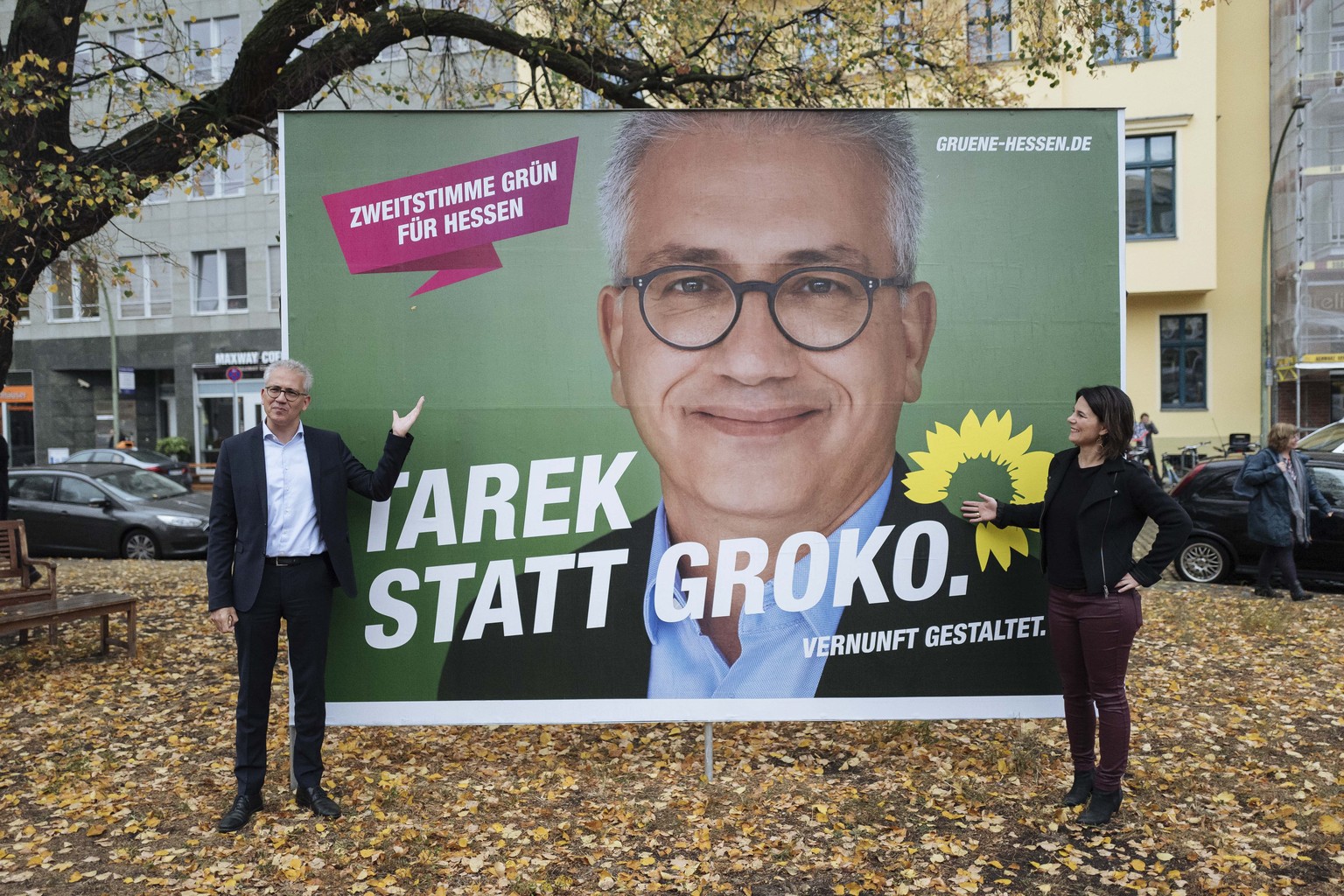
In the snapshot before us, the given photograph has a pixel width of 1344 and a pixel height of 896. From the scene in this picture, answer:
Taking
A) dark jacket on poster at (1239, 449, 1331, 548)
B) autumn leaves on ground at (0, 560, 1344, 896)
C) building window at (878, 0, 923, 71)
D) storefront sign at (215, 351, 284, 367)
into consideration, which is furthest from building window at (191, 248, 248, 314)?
dark jacket on poster at (1239, 449, 1331, 548)

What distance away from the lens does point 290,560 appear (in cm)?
455

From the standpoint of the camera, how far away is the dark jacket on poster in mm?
9812

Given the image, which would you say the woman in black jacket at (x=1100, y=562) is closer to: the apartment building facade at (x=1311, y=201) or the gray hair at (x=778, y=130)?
the gray hair at (x=778, y=130)

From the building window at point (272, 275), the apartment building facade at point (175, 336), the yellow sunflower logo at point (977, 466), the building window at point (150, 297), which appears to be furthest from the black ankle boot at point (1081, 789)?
the building window at point (150, 297)

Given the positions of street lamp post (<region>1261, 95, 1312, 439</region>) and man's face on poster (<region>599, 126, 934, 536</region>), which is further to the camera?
street lamp post (<region>1261, 95, 1312, 439</region>)

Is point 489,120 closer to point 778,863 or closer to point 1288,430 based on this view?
point 778,863

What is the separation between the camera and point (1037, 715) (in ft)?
16.6

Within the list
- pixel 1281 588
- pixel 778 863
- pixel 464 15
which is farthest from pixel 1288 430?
pixel 464 15

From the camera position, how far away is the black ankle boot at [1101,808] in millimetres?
Result: 4496

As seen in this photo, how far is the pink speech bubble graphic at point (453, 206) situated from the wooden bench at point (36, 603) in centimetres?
432

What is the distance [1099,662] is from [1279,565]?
6.99 metres

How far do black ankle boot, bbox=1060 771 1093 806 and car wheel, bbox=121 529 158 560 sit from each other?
44.2 feet

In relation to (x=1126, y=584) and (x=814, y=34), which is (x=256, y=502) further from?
(x=814, y=34)

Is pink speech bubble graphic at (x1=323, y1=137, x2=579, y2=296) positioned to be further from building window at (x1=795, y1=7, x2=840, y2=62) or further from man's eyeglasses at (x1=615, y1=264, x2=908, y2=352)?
building window at (x1=795, y1=7, x2=840, y2=62)
